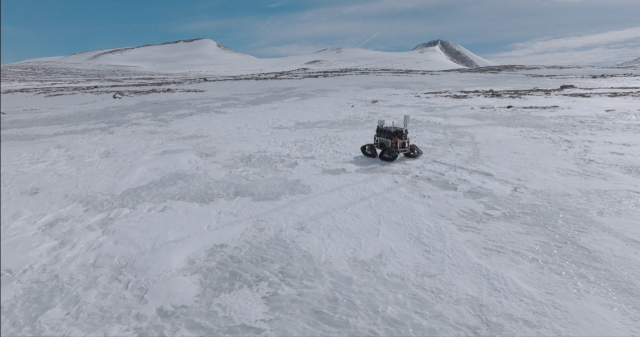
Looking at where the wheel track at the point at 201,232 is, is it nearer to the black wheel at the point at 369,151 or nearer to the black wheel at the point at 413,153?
the black wheel at the point at 369,151

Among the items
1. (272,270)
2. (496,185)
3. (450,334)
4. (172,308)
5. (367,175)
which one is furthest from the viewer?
(367,175)

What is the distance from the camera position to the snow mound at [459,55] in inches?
5128

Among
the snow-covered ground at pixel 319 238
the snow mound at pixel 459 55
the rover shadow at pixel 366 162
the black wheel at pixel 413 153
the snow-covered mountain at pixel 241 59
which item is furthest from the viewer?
the snow mound at pixel 459 55

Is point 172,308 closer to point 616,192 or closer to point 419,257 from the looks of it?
point 419,257

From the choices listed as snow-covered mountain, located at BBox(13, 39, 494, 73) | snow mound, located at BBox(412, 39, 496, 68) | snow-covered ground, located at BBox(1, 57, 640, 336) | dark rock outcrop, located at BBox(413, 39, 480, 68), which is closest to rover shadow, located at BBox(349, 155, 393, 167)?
snow-covered ground, located at BBox(1, 57, 640, 336)

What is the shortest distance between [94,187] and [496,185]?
885 cm

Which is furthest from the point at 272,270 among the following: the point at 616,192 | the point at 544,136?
the point at 544,136

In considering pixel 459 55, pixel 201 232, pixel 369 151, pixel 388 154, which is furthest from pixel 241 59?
pixel 201 232

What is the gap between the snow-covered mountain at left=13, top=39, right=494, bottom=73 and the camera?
8606 centimetres

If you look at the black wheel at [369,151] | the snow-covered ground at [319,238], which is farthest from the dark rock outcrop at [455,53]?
the snow-covered ground at [319,238]

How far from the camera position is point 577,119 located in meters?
13.9

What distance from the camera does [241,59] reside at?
11262cm

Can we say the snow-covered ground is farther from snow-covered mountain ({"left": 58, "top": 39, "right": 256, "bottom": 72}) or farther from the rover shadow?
snow-covered mountain ({"left": 58, "top": 39, "right": 256, "bottom": 72})

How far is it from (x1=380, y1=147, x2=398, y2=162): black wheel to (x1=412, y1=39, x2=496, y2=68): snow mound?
124735 mm
